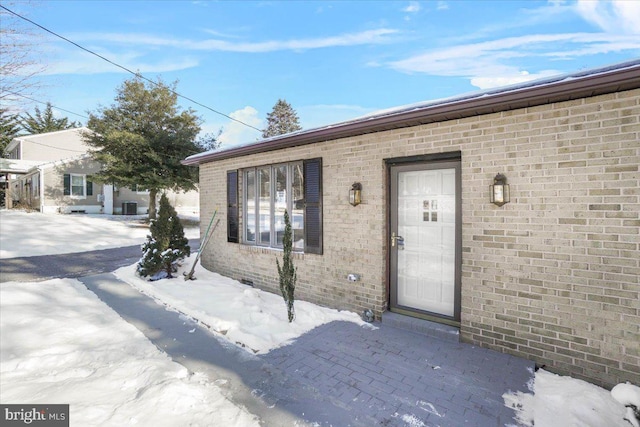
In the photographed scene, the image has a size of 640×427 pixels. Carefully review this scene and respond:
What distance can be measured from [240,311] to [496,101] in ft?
14.3

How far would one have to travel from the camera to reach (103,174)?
1788 centimetres

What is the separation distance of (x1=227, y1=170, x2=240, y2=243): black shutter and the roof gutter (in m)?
2.30

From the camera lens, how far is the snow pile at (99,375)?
7.82ft

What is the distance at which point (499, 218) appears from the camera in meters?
3.40

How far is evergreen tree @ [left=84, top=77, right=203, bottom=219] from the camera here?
17188mm

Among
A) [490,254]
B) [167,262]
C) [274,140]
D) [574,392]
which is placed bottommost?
[574,392]

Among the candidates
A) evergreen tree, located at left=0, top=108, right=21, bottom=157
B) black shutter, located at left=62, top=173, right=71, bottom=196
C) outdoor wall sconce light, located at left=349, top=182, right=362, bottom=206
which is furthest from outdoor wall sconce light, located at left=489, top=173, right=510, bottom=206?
evergreen tree, located at left=0, top=108, right=21, bottom=157

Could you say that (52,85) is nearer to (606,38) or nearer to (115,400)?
(115,400)

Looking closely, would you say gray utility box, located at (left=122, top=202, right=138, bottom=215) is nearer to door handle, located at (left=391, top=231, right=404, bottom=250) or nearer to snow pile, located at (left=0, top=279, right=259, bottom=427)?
snow pile, located at (left=0, top=279, right=259, bottom=427)

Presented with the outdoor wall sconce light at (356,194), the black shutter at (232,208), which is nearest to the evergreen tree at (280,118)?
the black shutter at (232,208)

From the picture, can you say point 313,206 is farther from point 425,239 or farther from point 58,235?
point 58,235

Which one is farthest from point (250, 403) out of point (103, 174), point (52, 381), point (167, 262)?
point (103, 174)

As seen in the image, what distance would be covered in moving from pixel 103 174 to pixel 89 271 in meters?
12.9

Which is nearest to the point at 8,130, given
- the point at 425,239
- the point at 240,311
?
the point at 240,311
